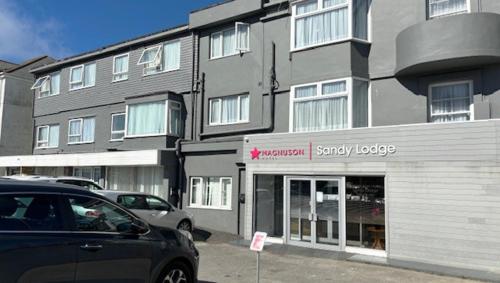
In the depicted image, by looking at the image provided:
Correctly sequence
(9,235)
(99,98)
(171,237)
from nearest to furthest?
(9,235) < (171,237) < (99,98)

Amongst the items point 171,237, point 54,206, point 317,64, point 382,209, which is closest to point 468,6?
point 317,64

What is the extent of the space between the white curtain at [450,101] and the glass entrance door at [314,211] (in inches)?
148

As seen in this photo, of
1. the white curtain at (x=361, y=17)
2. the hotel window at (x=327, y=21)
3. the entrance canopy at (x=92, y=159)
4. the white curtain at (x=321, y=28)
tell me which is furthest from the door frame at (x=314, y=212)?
the entrance canopy at (x=92, y=159)

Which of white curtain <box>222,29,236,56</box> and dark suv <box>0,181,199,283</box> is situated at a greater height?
white curtain <box>222,29,236,56</box>

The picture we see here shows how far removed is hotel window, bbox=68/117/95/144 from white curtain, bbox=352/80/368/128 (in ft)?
52.0

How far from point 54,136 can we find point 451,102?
907 inches

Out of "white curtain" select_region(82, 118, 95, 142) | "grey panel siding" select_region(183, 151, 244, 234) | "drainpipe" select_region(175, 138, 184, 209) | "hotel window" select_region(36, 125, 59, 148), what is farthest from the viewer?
"hotel window" select_region(36, 125, 59, 148)

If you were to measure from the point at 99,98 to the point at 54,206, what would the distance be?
20.6 m

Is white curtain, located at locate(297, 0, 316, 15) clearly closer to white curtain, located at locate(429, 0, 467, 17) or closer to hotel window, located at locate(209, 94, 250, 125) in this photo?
white curtain, located at locate(429, 0, 467, 17)

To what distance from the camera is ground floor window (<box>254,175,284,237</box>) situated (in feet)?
50.4

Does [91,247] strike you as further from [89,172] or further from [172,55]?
[89,172]

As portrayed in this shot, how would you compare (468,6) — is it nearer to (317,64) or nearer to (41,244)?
(317,64)

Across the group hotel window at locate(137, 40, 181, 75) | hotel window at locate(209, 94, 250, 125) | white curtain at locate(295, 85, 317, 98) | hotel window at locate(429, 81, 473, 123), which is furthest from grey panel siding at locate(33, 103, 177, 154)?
hotel window at locate(429, 81, 473, 123)

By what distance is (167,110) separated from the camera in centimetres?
2095
